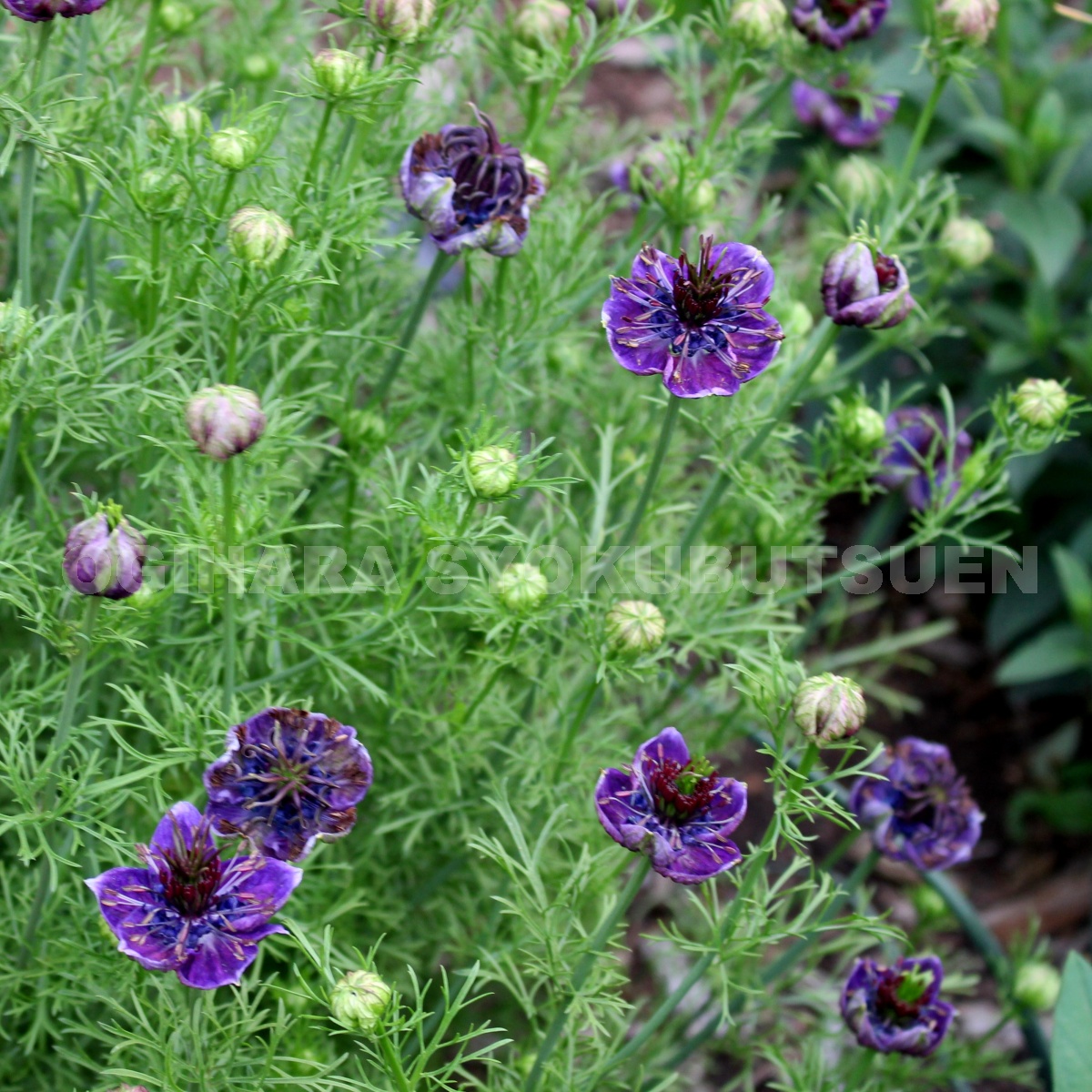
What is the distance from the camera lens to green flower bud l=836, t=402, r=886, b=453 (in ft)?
5.65

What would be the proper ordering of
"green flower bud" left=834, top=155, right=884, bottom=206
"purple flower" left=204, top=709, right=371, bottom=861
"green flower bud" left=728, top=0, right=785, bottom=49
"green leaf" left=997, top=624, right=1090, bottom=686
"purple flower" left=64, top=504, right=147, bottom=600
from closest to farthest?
"purple flower" left=64, top=504, right=147, bottom=600 < "purple flower" left=204, top=709, right=371, bottom=861 < "green flower bud" left=728, top=0, right=785, bottom=49 < "green flower bud" left=834, top=155, right=884, bottom=206 < "green leaf" left=997, top=624, right=1090, bottom=686

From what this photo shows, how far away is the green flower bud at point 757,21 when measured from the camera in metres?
1.71

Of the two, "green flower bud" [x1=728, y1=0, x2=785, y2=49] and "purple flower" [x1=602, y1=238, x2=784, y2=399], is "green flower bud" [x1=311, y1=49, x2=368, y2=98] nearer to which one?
"purple flower" [x1=602, y1=238, x2=784, y2=399]

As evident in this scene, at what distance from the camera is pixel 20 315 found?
1.36 metres

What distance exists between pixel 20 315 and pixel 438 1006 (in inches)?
43.2

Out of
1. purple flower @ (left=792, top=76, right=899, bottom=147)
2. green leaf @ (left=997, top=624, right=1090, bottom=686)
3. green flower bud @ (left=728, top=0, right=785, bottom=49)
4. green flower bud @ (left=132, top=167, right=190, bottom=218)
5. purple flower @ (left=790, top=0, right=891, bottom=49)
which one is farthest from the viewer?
purple flower @ (left=792, top=76, right=899, bottom=147)

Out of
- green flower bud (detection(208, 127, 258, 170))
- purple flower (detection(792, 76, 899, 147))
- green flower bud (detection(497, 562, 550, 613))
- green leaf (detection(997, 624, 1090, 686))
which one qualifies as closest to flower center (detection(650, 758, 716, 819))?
green flower bud (detection(497, 562, 550, 613))

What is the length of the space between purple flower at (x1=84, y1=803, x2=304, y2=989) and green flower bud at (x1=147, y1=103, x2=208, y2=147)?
0.76 metres

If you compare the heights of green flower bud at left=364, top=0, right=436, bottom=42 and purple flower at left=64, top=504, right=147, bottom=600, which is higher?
green flower bud at left=364, top=0, right=436, bottom=42

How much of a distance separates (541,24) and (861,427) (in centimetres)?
67

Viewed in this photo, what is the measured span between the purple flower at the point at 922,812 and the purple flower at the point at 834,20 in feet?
3.26

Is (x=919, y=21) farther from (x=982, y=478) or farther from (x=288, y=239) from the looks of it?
(x=288, y=239)

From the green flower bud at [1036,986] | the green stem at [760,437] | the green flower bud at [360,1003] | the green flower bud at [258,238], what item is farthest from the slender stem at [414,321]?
the green flower bud at [1036,986]

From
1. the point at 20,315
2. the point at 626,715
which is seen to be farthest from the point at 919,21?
the point at 20,315
